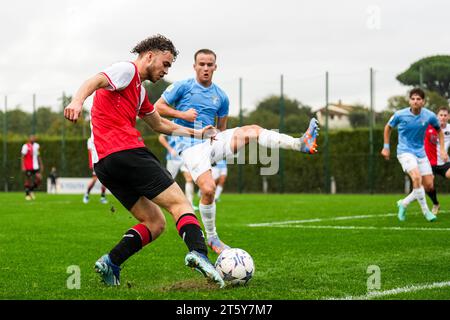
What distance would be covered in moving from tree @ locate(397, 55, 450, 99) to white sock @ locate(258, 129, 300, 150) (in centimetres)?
1944

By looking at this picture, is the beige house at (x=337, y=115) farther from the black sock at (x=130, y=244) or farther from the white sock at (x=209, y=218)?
the black sock at (x=130, y=244)

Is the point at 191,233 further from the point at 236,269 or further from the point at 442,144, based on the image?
the point at 442,144

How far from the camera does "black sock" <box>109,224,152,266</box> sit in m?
5.88

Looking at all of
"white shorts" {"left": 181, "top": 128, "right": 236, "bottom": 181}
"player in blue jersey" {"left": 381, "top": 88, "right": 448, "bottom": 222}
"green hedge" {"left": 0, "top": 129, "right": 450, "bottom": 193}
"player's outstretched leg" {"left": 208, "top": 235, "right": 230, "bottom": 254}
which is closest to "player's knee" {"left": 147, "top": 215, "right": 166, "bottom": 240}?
"player's outstretched leg" {"left": 208, "top": 235, "right": 230, "bottom": 254}

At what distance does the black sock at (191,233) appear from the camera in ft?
17.7

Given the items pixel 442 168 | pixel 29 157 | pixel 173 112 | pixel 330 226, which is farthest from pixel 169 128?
pixel 29 157

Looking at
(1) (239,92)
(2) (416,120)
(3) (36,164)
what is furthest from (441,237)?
(1) (239,92)

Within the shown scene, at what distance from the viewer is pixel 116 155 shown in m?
5.48

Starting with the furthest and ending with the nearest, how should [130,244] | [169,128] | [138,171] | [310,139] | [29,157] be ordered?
[29,157] < [310,139] < [169,128] < [130,244] < [138,171]

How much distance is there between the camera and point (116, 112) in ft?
18.4

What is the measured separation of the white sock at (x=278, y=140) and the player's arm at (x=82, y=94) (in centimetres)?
221

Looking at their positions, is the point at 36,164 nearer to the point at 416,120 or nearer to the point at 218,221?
the point at 218,221

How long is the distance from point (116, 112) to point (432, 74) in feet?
78.0
